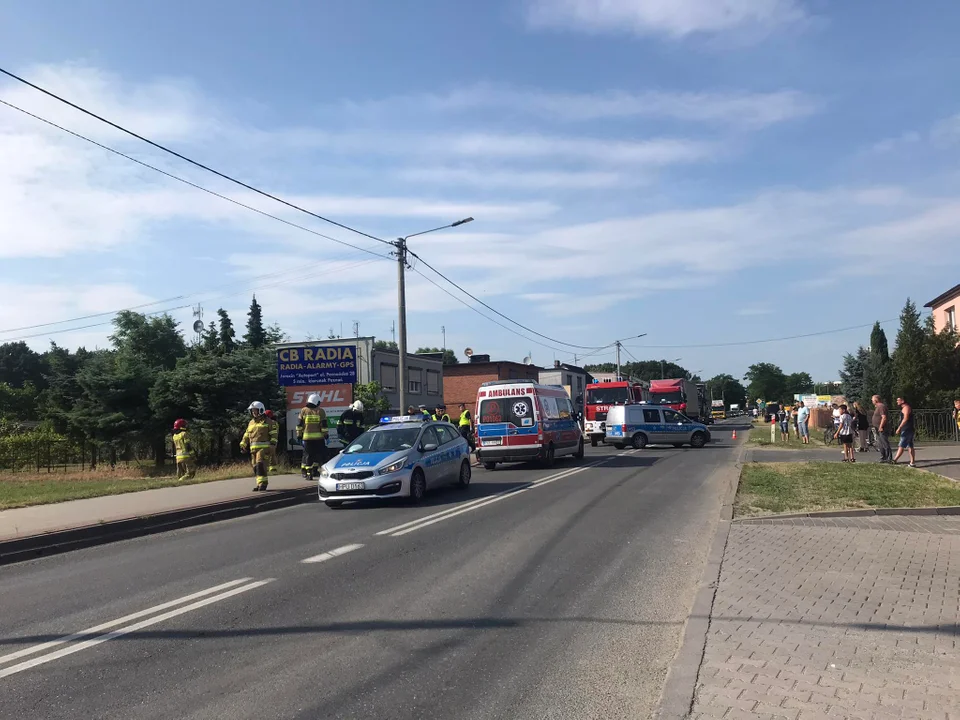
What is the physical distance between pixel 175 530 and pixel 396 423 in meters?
4.93

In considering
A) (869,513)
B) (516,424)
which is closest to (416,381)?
(516,424)

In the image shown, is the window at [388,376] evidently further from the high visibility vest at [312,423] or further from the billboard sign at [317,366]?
the high visibility vest at [312,423]

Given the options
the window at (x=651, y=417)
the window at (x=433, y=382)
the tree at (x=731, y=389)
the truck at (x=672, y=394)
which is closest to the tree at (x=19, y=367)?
the window at (x=433, y=382)

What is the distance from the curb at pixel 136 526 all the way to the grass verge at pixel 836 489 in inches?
319

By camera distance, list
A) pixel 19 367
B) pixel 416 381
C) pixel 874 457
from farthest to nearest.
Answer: pixel 19 367 → pixel 416 381 → pixel 874 457

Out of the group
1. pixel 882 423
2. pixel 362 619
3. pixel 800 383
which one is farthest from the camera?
pixel 800 383

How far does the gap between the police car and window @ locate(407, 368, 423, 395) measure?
1408 inches

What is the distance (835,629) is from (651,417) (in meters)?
26.1

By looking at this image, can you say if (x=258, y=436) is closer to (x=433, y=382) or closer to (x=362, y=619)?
(x=362, y=619)

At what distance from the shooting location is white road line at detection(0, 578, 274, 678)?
532 centimetres

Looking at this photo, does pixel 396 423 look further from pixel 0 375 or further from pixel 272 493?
pixel 0 375

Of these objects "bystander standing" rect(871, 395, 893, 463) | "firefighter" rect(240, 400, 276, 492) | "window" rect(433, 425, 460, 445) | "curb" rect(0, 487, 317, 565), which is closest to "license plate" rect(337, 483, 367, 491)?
"curb" rect(0, 487, 317, 565)

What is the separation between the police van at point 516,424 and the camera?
20.9 meters

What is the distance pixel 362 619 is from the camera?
250 inches
